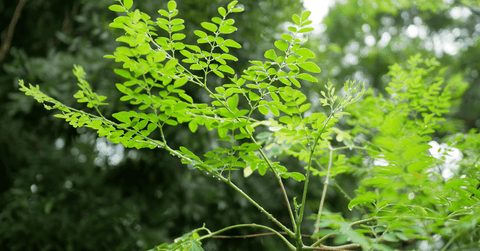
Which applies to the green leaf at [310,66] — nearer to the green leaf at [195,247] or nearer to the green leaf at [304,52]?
the green leaf at [304,52]

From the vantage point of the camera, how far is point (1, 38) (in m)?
2.87

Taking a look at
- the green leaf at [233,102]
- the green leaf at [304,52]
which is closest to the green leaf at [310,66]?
the green leaf at [304,52]

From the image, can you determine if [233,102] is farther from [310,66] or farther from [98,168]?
[98,168]

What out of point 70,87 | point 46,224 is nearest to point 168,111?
point 70,87

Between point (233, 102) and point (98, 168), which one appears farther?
point (98, 168)

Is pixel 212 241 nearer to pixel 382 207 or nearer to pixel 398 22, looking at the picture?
pixel 382 207

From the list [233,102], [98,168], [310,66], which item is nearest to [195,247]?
[233,102]

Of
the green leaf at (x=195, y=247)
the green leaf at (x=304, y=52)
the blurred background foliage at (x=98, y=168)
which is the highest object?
the green leaf at (x=304, y=52)

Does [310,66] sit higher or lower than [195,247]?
higher

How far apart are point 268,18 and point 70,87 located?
6.63ft

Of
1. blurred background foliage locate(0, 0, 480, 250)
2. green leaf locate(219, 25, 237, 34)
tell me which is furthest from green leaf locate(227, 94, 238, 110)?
blurred background foliage locate(0, 0, 480, 250)

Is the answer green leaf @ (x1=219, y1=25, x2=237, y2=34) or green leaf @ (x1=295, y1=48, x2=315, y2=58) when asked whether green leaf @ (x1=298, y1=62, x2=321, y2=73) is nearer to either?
green leaf @ (x1=295, y1=48, x2=315, y2=58)

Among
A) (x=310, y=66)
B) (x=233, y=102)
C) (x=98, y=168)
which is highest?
(x=310, y=66)

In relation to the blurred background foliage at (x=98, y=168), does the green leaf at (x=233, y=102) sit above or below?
above
